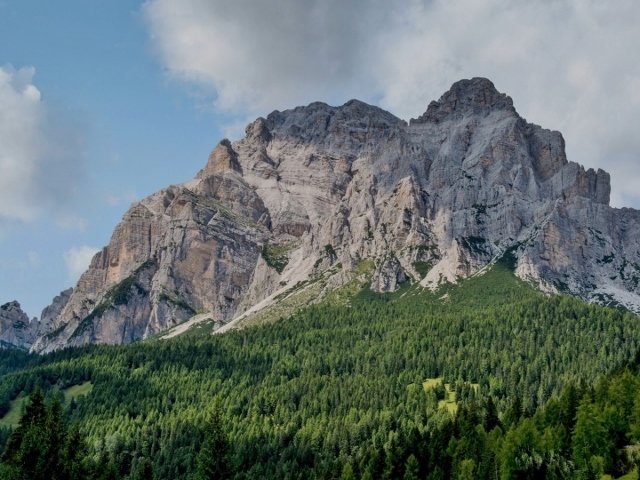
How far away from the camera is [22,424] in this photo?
9038 cm

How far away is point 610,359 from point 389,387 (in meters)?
55.4

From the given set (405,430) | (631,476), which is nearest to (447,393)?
(405,430)

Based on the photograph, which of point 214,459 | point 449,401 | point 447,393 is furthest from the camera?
point 447,393

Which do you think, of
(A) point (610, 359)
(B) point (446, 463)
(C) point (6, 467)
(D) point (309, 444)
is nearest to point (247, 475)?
(D) point (309, 444)

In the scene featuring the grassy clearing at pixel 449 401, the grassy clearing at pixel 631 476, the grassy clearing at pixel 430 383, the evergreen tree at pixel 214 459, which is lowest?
the evergreen tree at pixel 214 459

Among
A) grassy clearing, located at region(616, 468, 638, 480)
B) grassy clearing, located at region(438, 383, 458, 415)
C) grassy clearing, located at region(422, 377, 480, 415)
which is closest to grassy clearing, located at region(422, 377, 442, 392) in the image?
grassy clearing, located at region(422, 377, 480, 415)

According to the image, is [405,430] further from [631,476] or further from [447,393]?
[631,476]

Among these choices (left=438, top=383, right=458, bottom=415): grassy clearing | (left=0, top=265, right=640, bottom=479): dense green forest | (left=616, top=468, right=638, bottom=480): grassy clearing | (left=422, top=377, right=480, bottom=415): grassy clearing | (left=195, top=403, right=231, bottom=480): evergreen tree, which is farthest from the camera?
(left=422, top=377, right=480, bottom=415): grassy clearing

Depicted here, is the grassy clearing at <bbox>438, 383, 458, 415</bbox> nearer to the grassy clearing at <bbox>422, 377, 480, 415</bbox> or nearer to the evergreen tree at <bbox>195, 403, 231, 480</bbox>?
the grassy clearing at <bbox>422, 377, 480, 415</bbox>

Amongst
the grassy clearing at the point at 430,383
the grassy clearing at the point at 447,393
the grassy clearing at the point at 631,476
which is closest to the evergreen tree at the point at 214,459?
the grassy clearing at the point at 631,476

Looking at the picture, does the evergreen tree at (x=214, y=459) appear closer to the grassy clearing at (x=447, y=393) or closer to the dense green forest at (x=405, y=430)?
the dense green forest at (x=405, y=430)

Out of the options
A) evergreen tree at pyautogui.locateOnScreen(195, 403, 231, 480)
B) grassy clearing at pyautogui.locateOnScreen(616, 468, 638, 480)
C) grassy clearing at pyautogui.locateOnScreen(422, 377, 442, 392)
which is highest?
grassy clearing at pyautogui.locateOnScreen(422, 377, 442, 392)

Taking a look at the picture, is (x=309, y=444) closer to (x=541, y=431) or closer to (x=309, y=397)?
(x=309, y=397)

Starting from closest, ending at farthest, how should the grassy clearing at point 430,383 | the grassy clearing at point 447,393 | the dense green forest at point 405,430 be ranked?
the dense green forest at point 405,430
the grassy clearing at point 447,393
the grassy clearing at point 430,383
